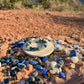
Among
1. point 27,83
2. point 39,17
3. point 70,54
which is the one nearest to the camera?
point 27,83

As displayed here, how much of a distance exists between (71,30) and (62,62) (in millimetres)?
2316

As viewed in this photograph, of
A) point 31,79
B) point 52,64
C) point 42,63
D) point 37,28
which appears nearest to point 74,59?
point 52,64

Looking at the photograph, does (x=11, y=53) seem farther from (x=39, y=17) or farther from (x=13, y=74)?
(x=39, y=17)

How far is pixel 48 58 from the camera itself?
3.11 meters

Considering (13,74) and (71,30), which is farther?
(71,30)

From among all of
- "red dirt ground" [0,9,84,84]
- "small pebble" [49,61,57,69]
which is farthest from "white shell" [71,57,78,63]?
"red dirt ground" [0,9,84,84]

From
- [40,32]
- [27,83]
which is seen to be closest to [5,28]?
[40,32]

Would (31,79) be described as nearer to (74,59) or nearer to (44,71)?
(44,71)

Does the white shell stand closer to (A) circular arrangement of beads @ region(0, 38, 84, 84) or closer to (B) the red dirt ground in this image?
(A) circular arrangement of beads @ region(0, 38, 84, 84)

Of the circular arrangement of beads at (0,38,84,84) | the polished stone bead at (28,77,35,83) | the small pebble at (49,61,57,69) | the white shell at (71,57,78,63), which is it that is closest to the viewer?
the polished stone bead at (28,77,35,83)

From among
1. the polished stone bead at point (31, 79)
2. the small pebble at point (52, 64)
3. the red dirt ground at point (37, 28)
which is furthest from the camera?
the red dirt ground at point (37, 28)

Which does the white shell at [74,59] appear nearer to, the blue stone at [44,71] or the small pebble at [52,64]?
the small pebble at [52,64]

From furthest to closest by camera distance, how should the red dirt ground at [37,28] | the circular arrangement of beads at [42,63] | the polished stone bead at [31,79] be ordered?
the red dirt ground at [37,28] → the circular arrangement of beads at [42,63] → the polished stone bead at [31,79]

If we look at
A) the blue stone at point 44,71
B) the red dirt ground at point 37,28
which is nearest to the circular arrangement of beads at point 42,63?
the blue stone at point 44,71
